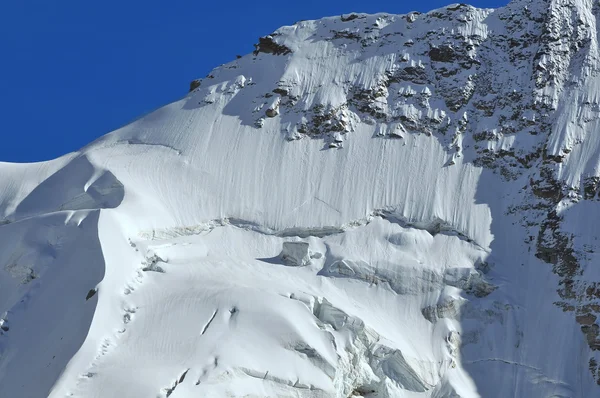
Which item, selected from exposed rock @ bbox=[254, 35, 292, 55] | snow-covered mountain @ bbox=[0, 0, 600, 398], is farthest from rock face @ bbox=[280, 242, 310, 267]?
exposed rock @ bbox=[254, 35, 292, 55]

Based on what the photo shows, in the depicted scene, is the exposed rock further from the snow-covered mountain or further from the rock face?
the rock face

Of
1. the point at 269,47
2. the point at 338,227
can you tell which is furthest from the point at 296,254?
the point at 269,47

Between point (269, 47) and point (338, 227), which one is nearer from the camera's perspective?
point (338, 227)

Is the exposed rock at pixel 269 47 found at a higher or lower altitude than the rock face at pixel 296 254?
higher

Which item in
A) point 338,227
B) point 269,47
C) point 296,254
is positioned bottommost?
point 296,254

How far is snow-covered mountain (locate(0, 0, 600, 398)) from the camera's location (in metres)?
47.7

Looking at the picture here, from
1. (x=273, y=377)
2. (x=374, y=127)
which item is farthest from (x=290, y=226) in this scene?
(x=273, y=377)

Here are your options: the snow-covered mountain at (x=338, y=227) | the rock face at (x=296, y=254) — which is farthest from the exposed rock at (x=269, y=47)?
the rock face at (x=296, y=254)

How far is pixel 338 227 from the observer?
57000mm

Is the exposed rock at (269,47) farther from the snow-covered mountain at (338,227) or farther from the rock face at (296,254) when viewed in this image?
the rock face at (296,254)

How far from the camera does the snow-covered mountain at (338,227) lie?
4769 cm

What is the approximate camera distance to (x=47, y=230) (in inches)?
2119

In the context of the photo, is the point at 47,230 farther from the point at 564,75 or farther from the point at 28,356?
the point at 564,75

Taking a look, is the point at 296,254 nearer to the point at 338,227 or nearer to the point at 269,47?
the point at 338,227
